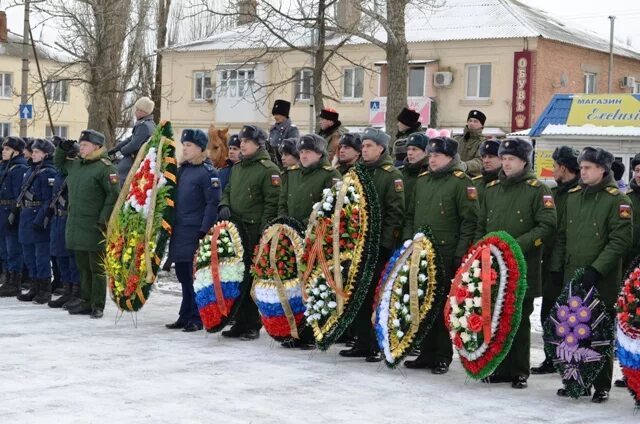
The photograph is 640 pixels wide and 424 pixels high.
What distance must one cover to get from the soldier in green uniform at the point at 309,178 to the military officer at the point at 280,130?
2.65 metres

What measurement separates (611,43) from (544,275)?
36317mm

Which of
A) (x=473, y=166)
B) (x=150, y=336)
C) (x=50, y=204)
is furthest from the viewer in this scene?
(x=50, y=204)

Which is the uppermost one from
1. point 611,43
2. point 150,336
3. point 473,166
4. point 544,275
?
point 611,43

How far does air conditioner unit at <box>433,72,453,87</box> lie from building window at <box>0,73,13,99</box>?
3000 cm

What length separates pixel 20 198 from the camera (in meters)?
12.8

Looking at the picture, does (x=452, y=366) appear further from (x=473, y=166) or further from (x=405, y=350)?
(x=473, y=166)

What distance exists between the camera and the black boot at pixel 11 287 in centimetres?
1316

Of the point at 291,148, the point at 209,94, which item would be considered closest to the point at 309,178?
the point at 291,148

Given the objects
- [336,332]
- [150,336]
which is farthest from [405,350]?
[150,336]

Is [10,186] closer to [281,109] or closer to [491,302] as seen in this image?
[281,109]

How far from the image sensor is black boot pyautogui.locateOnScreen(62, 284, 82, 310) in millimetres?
11883

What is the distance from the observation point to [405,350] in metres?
8.64

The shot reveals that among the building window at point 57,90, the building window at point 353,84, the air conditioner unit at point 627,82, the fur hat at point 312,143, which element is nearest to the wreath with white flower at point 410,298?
the fur hat at point 312,143

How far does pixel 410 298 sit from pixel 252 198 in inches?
91.9
